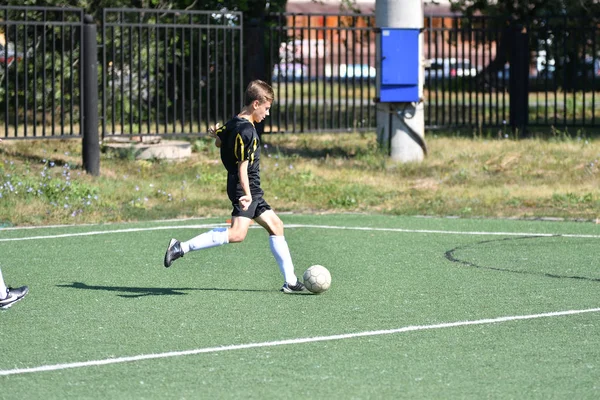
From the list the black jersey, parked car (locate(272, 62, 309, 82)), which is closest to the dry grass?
parked car (locate(272, 62, 309, 82))

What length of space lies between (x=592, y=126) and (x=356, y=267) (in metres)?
10.9

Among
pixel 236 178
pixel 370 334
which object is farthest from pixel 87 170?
pixel 370 334

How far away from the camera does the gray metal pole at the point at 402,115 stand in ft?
56.5

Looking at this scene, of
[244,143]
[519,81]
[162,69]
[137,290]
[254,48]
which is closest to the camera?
[244,143]

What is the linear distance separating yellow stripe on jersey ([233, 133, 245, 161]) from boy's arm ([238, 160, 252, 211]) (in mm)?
43

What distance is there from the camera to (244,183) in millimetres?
8586

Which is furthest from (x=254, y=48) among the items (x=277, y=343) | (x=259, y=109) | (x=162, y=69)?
(x=277, y=343)

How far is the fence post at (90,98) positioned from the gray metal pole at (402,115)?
14.7 ft

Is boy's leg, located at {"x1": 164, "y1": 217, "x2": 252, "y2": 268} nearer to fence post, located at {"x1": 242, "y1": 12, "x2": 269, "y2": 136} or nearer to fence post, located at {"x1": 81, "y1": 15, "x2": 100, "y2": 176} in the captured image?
fence post, located at {"x1": 81, "y1": 15, "x2": 100, "y2": 176}

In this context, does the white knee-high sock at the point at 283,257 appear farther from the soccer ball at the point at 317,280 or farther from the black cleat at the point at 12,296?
the black cleat at the point at 12,296

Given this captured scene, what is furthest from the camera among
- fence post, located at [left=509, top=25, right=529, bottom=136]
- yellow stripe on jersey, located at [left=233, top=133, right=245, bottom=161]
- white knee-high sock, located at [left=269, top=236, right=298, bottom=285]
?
fence post, located at [left=509, top=25, right=529, bottom=136]

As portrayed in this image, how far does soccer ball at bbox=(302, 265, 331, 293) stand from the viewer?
28.8 ft

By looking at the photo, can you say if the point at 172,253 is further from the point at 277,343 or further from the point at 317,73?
the point at 317,73

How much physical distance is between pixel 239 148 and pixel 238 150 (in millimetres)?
19
